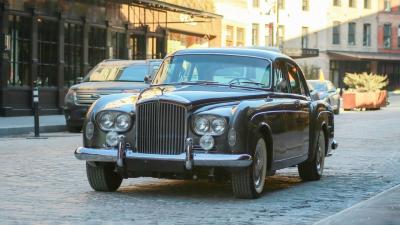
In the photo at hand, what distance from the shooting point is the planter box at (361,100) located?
42.9m

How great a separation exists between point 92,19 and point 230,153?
2617 cm

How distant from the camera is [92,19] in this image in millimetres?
34438

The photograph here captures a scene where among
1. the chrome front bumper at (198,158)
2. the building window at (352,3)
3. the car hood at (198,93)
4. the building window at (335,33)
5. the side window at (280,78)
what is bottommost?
the chrome front bumper at (198,158)

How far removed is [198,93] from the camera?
9398 mm

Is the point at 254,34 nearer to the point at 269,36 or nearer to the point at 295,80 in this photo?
the point at 269,36

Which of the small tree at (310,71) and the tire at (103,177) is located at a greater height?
the small tree at (310,71)

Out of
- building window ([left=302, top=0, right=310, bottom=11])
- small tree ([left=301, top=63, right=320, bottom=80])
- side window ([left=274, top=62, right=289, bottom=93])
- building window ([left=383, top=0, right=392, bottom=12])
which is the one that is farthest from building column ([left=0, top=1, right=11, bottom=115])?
building window ([left=383, top=0, right=392, bottom=12])

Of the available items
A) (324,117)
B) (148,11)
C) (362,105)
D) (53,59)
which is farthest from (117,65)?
(362,105)

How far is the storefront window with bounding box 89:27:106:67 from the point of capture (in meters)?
34.5

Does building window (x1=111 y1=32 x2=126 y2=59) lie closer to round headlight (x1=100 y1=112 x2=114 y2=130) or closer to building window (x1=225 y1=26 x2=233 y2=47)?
building window (x1=225 y1=26 x2=233 y2=47)

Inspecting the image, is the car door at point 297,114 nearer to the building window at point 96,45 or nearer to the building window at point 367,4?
the building window at point 96,45

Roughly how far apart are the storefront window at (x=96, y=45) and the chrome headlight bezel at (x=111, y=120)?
25.2 metres

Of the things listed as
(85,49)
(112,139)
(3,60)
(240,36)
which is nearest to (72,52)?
(85,49)

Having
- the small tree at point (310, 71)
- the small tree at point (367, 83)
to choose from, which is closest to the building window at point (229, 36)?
the small tree at point (367, 83)
